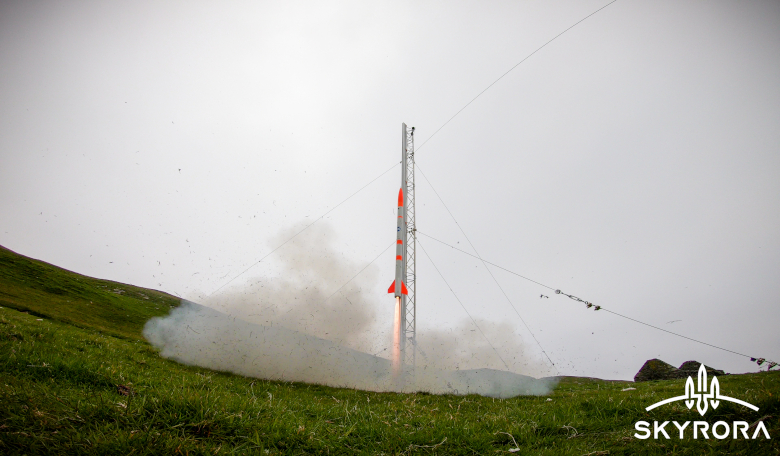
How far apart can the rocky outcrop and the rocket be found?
31.4m

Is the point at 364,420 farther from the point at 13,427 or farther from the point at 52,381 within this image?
the point at 52,381

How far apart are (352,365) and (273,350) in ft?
23.7

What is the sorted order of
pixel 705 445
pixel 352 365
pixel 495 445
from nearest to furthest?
pixel 705 445 → pixel 495 445 → pixel 352 365

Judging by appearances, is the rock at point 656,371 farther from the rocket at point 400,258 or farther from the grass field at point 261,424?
the grass field at point 261,424

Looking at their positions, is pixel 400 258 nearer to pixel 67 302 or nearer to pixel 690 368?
pixel 690 368

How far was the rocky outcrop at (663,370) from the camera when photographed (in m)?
37.7

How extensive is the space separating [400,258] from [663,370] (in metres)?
36.1

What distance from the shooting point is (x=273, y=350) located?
2370cm

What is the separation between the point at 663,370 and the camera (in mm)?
41438

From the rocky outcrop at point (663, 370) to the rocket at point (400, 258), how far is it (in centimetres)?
3143

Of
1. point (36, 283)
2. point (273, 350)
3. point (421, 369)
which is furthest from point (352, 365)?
point (36, 283)

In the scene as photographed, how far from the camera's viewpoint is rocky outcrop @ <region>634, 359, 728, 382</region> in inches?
1483

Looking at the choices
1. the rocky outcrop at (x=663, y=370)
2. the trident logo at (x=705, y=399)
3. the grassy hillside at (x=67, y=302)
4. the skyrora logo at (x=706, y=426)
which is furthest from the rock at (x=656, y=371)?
the grassy hillside at (x=67, y=302)

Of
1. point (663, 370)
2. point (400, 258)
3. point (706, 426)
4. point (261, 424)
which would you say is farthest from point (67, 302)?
point (663, 370)
